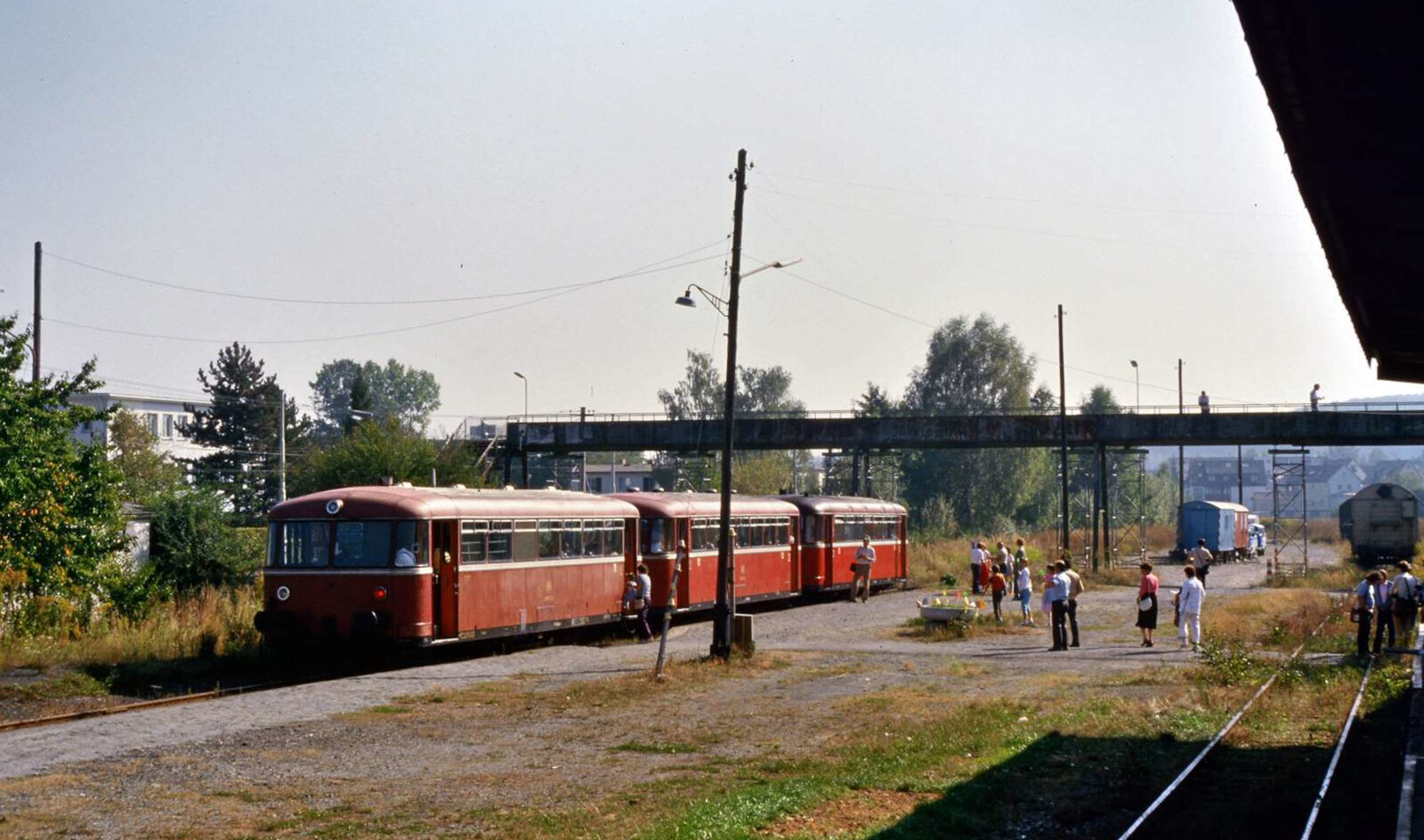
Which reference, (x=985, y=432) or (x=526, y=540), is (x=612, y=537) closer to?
(x=526, y=540)

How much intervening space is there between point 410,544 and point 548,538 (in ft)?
13.5

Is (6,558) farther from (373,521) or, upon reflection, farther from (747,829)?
(747,829)

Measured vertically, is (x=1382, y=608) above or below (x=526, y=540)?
below

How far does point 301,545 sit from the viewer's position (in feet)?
74.0

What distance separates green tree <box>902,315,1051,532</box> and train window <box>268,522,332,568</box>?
81327 mm

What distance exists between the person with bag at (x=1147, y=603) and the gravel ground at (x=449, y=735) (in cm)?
55

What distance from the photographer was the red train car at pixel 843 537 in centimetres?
3906

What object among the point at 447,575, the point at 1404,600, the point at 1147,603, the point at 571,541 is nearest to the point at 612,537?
the point at 571,541

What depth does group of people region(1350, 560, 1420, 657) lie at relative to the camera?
25.1 metres

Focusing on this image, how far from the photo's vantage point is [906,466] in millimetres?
107938

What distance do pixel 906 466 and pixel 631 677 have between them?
288 feet

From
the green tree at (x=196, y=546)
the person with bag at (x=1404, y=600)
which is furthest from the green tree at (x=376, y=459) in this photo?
the person with bag at (x=1404, y=600)

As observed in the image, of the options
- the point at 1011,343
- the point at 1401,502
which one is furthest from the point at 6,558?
the point at 1011,343

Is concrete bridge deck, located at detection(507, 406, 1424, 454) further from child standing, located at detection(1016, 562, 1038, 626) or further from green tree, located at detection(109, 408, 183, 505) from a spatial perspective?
child standing, located at detection(1016, 562, 1038, 626)
